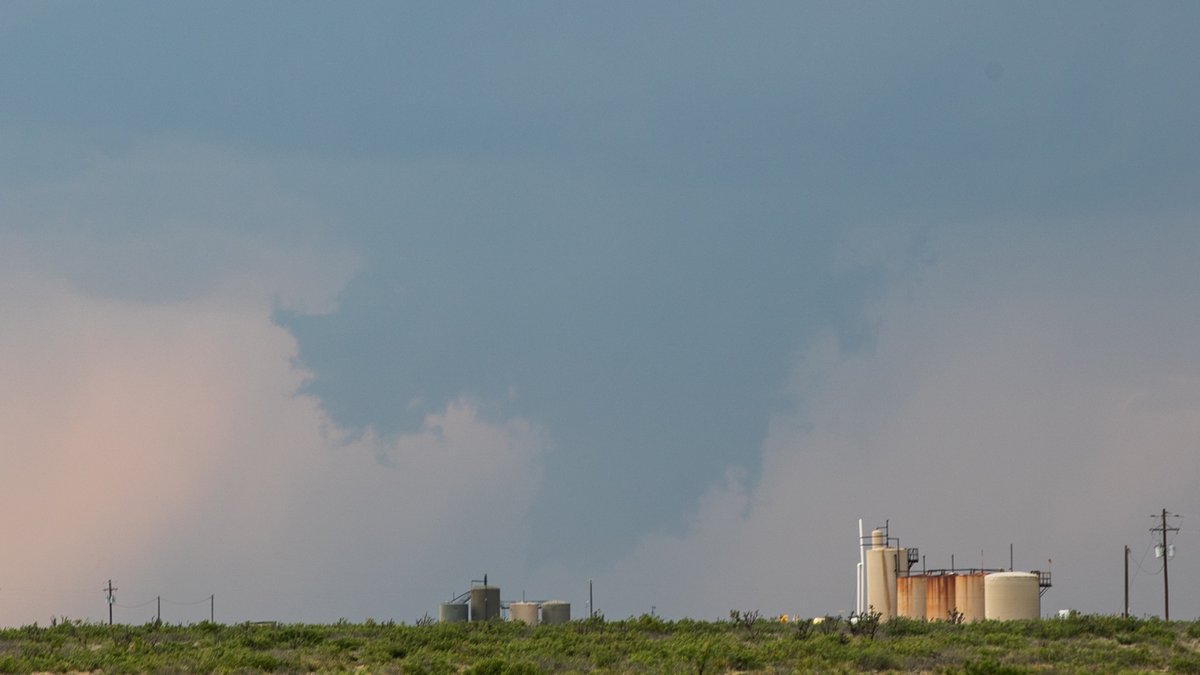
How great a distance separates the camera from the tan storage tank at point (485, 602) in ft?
208

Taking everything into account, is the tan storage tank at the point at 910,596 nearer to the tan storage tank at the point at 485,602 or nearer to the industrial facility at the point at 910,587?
the industrial facility at the point at 910,587

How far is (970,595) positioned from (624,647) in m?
42.3

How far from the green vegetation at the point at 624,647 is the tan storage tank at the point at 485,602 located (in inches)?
521

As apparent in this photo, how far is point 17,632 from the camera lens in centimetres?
4562

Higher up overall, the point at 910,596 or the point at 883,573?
the point at 883,573

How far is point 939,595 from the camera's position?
3147 inches

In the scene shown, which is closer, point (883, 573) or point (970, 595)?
point (970, 595)

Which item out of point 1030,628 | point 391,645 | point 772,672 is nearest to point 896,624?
point 1030,628

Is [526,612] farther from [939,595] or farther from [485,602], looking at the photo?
[939,595]

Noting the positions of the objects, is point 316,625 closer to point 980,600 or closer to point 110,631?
point 110,631

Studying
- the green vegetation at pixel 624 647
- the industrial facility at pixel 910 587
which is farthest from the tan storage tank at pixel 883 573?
the green vegetation at pixel 624 647

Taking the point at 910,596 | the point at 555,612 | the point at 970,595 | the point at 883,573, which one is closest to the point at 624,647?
the point at 555,612

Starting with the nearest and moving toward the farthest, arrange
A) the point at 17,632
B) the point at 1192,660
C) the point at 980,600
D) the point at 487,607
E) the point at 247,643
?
the point at 1192,660 < the point at 247,643 < the point at 17,632 < the point at 487,607 < the point at 980,600

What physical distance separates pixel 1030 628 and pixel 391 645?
19.7 metres
